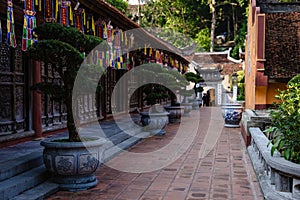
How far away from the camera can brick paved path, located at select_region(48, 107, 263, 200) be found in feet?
15.5

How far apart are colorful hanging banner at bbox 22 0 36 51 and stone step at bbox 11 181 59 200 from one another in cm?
257

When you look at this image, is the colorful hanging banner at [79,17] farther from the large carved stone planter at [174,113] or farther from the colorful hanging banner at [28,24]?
the large carved stone planter at [174,113]

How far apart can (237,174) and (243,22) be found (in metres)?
32.0

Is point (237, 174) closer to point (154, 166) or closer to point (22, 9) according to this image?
point (154, 166)

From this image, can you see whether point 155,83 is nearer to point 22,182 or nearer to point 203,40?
point 22,182

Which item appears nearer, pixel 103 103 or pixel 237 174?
pixel 237 174

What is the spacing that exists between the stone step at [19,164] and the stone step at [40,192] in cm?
32

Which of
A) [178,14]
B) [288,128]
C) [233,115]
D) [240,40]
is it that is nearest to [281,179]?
[288,128]

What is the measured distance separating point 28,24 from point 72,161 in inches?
115

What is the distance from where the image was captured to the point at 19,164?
487 cm

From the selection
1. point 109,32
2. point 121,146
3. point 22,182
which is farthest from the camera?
point 109,32

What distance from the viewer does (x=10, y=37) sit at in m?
5.90

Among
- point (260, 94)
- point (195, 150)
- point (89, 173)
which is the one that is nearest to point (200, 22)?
point (260, 94)

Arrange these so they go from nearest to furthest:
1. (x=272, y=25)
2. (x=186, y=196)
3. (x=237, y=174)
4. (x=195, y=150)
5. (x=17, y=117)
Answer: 1. (x=186, y=196)
2. (x=237, y=174)
3. (x=17, y=117)
4. (x=195, y=150)
5. (x=272, y=25)
